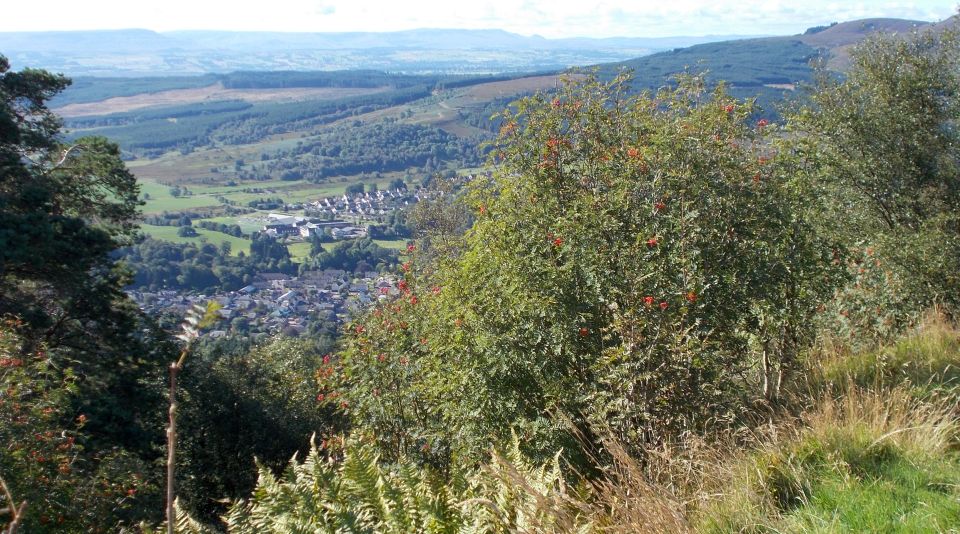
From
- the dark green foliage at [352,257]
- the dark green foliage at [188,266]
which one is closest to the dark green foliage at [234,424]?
the dark green foliage at [188,266]

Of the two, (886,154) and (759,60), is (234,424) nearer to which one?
(886,154)

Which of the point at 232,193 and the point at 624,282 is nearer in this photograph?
the point at 624,282

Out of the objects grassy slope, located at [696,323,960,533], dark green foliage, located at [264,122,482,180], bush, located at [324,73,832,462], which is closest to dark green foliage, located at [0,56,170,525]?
bush, located at [324,73,832,462]

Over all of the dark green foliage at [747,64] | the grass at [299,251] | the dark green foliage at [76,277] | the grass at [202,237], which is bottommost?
the grass at [299,251]

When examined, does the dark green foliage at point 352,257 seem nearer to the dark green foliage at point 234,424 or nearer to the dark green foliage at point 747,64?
the dark green foliage at point 747,64

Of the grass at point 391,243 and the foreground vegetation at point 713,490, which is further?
the grass at point 391,243

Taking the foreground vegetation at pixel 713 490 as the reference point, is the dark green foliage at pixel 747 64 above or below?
above

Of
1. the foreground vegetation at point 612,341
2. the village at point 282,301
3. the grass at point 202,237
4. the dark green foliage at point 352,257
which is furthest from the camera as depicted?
the grass at point 202,237

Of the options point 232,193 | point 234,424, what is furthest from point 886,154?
point 232,193
